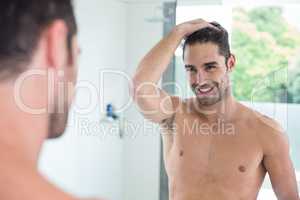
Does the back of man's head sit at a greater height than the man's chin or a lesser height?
greater

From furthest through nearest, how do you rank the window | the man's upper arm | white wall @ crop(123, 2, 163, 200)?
white wall @ crop(123, 2, 163, 200) → the window → the man's upper arm

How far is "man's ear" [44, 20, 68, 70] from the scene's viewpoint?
36 centimetres

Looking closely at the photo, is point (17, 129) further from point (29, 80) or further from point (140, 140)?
point (140, 140)

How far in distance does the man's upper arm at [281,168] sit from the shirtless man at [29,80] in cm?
106

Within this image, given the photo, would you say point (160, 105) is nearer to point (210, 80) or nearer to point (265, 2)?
point (210, 80)

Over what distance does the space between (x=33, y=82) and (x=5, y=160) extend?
0.08 metres

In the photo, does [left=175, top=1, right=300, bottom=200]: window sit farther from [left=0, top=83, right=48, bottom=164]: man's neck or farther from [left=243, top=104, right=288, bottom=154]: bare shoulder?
[left=0, top=83, right=48, bottom=164]: man's neck

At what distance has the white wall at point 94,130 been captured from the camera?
2064 mm

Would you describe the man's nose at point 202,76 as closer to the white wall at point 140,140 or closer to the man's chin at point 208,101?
the man's chin at point 208,101

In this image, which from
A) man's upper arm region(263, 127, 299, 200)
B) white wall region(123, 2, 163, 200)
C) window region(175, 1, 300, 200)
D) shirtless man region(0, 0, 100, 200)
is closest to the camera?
→ shirtless man region(0, 0, 100, 200)

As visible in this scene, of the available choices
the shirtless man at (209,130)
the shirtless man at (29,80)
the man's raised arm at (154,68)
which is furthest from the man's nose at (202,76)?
the shirtless man at (29,80)

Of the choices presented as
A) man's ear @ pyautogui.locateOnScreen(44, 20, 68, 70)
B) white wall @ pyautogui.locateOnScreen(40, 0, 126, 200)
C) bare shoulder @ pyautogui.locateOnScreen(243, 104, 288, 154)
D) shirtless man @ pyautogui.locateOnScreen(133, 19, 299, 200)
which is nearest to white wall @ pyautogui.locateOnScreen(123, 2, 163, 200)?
white wall @ pyautogui.locateOnScreen(40, 0, 126, 200)

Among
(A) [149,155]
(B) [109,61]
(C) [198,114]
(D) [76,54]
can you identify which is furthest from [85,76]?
(D) [76,54]

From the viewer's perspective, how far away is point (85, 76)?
7.11 feet
